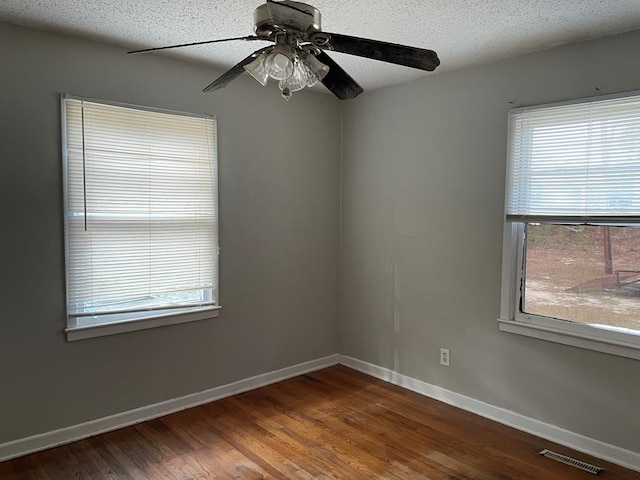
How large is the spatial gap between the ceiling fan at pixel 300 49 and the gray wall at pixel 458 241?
5.00 feet

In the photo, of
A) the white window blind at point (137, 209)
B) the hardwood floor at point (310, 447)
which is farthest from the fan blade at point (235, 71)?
the hardwood floor at point (310, 447)

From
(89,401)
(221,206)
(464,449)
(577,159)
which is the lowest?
(464,449)

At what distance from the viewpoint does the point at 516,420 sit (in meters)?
3.03

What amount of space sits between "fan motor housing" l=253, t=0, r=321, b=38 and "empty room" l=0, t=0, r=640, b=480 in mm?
181

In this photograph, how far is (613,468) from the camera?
8.36 ft

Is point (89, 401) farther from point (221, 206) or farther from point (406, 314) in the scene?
point (406, 314)

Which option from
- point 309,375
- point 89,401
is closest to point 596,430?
point 309,375

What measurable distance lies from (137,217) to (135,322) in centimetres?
67

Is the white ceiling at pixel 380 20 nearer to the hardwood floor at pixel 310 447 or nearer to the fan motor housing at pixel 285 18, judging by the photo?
the fan motor housing at pixel 285 18

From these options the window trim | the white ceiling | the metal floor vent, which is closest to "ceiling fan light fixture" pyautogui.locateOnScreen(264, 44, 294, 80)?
the white ceiling

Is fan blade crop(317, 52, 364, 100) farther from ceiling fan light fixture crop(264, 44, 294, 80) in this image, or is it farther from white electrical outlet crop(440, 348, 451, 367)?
Answer: white electrical outlet crop(440, 348, 451, 367)

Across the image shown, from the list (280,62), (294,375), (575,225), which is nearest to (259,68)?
(280,62)

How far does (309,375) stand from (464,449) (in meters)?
1.51

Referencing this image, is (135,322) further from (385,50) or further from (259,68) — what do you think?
(385,50)
